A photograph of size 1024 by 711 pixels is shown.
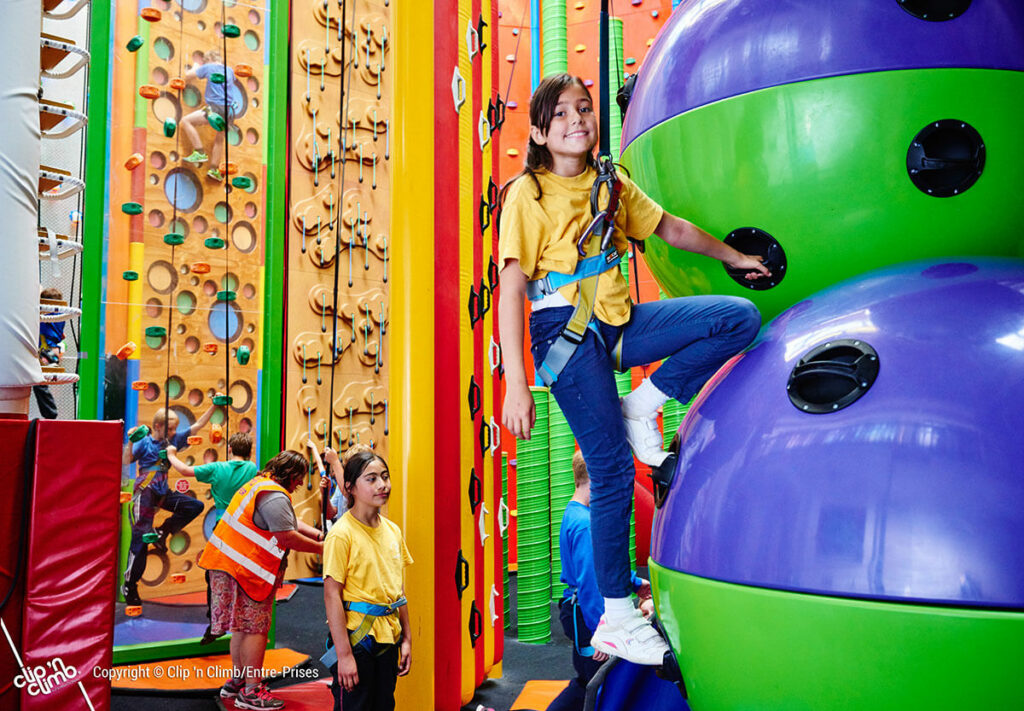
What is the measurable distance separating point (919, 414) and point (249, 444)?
4.53m

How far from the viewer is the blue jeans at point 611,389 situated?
183 centimetres

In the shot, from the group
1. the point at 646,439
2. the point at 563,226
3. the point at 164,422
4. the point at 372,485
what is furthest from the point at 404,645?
the point at 164,422

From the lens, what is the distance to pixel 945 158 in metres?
1.59

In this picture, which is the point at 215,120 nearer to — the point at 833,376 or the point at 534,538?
the point at 534,538

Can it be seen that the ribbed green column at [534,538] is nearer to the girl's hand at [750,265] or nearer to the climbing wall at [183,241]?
the climbing wall at [183,241]

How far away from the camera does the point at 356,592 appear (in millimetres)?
3186

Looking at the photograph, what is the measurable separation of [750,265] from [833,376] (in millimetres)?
457

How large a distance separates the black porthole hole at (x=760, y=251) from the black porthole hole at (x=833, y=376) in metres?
0.38

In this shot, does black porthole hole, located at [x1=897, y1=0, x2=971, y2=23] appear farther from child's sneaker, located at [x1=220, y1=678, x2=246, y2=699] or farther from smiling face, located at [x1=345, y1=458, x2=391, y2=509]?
child's sneaker, located at [x1=220, y1=678, x2=246, y2=699]

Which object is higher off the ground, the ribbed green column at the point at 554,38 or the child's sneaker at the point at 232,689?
the ribbed green column at the point at 554,38

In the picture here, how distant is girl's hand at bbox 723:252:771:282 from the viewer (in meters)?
1.78

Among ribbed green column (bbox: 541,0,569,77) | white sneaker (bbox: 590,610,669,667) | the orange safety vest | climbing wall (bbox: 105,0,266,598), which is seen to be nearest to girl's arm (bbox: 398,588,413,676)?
the orange safety vest

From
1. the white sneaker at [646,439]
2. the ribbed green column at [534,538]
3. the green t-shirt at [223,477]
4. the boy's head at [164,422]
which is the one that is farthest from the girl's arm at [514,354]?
the boy's head at [164,422]

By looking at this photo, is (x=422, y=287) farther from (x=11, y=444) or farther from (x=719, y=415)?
(x=719, y=415)
